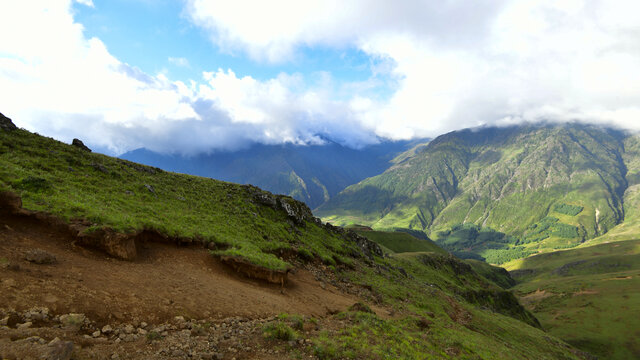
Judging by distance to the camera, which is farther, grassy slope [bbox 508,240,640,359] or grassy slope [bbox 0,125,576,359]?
grassy slope [bbox 508,240,640,359]

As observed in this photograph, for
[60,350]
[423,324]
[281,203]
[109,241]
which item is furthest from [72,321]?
[281,203]

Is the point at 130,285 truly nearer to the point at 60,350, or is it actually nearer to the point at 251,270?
the point at 60,350

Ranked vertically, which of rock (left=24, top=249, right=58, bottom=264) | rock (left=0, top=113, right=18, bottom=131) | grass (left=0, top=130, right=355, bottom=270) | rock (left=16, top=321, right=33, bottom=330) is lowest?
rock (left=16, top=321, right=33, bottom=330)

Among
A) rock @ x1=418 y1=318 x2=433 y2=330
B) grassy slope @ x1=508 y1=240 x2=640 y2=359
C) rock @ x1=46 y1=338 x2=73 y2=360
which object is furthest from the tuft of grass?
grassy slope @ x1=508 y1=240 x2=640 y2=359

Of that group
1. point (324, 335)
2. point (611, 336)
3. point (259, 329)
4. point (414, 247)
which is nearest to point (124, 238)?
point (259, 329)

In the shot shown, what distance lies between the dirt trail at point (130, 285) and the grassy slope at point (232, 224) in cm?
184

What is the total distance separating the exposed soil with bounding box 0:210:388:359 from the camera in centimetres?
988

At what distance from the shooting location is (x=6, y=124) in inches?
1139

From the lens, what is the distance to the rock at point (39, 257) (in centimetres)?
1286

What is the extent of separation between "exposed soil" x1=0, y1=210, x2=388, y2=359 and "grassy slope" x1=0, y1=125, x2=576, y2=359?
2051 millimetres

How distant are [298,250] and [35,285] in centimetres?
2486

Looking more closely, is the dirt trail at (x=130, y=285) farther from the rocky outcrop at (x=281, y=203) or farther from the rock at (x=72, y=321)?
the rocky outcrop at (x=281, y=203)

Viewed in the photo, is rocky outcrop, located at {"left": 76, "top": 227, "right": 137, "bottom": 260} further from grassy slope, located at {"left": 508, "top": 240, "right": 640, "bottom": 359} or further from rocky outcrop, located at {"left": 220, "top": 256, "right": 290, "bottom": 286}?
grassy slope, located at {"left": 508, "top": 240, "right": 640, "bottom": 359}

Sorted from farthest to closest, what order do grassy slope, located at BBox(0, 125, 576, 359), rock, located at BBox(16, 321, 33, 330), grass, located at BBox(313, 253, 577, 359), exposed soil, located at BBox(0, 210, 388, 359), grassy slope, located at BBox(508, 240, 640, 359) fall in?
grassy slope, located at BBox(508, 240, 640, 359) → grassy slope, located at BBox(0, 125, 576, 359) → grass, located at BBox(313, 253, 577, 359) → exposed soil, located at BBox(0, 210, 388, 359) → rock, located at BBox(16, 321, 33, 330)
